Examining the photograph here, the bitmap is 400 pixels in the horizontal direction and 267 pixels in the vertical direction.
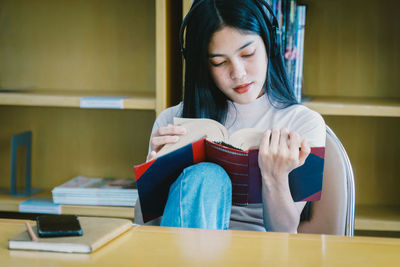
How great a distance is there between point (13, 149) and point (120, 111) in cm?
44

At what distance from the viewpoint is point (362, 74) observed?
1.84m

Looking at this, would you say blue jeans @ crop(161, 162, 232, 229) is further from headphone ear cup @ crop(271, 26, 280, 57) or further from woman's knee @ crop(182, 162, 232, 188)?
headphone ear cup @ crop(271, 26, 280, 57)

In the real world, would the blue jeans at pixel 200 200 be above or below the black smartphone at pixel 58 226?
below

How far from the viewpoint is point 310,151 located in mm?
1029

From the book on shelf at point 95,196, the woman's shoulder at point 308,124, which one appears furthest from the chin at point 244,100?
the book on shelf at point 95,196

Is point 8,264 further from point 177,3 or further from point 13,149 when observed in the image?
point 13,149

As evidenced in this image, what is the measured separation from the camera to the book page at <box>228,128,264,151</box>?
1.01 metres

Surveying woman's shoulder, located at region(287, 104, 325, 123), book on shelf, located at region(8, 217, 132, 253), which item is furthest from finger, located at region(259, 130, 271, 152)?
book on shelf, located at region(8, 217, 132, 253)

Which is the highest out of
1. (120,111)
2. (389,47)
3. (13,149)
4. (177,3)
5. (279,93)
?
(177,3)

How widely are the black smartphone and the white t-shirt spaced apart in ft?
2.01

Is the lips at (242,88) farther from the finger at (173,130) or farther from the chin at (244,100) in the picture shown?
the finger at (173,130)

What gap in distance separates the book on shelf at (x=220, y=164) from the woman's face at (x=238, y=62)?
0.88 ft

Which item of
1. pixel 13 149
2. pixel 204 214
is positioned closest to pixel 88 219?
pixel 204 214

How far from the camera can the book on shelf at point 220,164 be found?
100cm
